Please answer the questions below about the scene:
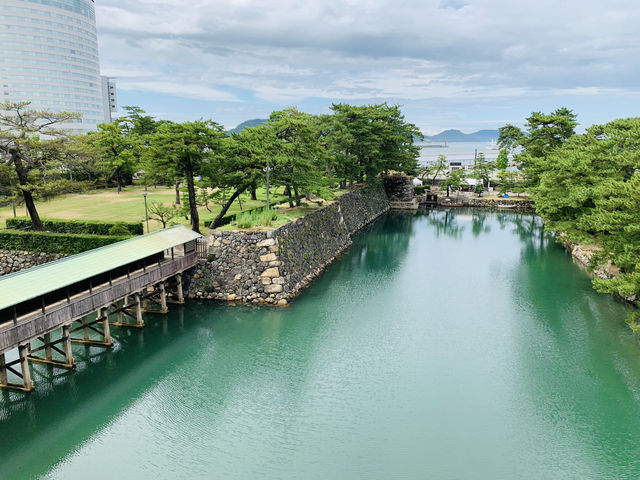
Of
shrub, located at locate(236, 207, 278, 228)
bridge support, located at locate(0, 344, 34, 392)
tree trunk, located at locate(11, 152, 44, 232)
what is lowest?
bridge support, located at locate(0, 344, 34, 392)

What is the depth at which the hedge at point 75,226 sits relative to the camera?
31062 millimetres

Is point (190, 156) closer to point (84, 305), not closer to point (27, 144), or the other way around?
point (27, 144)

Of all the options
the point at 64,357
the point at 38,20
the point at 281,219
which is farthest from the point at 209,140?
the point at 38,20

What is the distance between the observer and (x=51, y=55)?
11262 cm

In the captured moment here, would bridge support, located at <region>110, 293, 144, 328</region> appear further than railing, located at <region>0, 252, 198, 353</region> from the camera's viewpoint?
Yes

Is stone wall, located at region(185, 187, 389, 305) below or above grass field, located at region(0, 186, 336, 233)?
below

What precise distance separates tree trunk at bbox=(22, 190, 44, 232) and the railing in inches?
535

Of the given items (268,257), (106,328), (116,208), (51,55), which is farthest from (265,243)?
(51,55)

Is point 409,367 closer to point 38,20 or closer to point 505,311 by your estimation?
point 505,311

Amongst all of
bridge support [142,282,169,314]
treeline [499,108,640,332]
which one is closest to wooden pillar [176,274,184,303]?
bridge support [142,282,169,314]

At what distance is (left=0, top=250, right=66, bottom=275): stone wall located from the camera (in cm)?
3091

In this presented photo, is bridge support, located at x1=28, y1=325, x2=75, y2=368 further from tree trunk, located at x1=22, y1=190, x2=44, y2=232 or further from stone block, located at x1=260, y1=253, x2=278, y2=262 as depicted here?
tree trunk, located at x1=22, y1=190, x2=44, y2=232

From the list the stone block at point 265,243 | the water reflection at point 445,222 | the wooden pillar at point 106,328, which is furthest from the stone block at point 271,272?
the water reflection at point 445,222

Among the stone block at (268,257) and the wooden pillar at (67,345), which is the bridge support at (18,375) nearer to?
→ the wooden pillar at (67,345)
